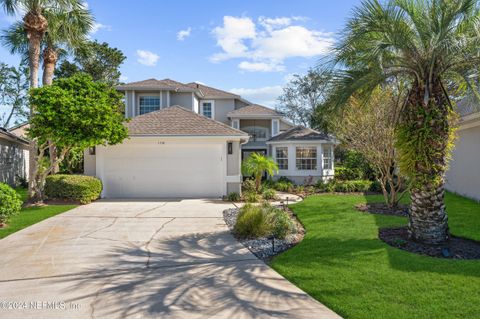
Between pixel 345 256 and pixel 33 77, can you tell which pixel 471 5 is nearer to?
pixel 345 256

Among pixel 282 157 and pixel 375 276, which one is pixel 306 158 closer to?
pixel 282 157

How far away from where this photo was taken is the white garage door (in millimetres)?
→ 15211

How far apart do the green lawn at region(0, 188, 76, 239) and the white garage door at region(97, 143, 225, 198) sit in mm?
2855

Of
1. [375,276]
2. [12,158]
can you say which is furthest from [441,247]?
[12,158]

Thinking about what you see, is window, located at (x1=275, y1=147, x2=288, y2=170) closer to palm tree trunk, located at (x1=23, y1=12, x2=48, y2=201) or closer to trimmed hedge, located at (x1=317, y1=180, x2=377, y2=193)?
trimmed hedge, located at (x1=317, y1=180, x2=377, y2=193)

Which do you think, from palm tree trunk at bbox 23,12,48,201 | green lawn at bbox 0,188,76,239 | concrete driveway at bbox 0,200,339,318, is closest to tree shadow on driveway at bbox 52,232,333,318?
concrete driveway at bbox 0,200,339,318

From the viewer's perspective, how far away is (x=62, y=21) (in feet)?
50.9

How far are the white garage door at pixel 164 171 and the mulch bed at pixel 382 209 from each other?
A: 633 cm

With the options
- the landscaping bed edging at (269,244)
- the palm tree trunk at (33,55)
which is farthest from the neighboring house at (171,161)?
the landscaping bed edging at (269,244)

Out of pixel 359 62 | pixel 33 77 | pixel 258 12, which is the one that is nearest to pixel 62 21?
pixel 33 77

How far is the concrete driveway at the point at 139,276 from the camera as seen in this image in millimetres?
4266

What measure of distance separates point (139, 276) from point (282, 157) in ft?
52.8

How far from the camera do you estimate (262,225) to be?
8031mm

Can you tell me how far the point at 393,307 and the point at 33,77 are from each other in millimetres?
15776
